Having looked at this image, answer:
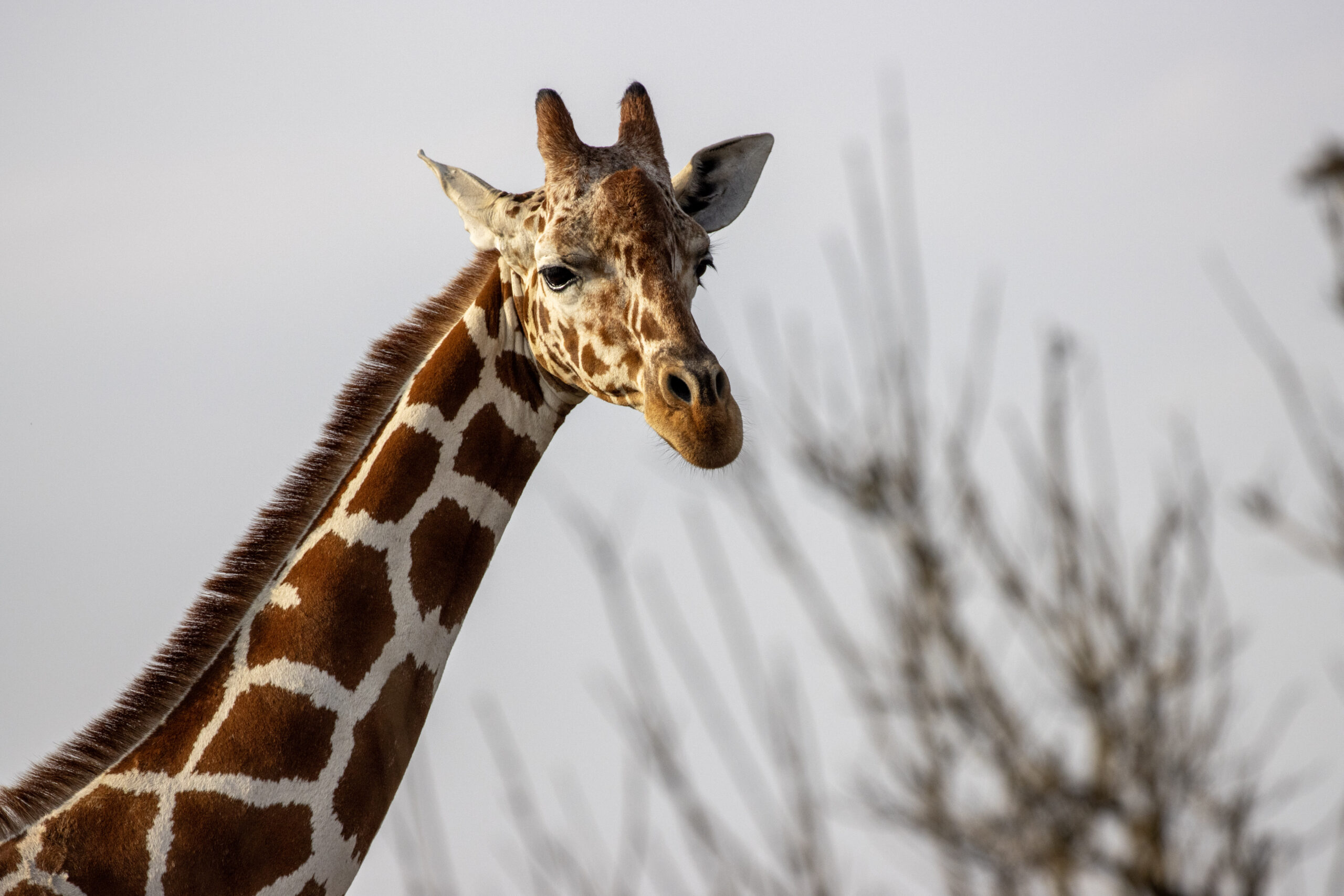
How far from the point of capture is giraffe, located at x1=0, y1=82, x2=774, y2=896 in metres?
4.39

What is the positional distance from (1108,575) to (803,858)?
48.0 inches

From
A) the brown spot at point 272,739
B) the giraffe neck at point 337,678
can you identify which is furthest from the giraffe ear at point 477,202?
the brown spot at point 272,739

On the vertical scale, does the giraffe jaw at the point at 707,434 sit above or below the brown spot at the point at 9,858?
above

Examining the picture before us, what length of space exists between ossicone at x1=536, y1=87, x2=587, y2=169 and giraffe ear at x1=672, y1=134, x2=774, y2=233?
2.14ft

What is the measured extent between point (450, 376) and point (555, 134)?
115 centimetres

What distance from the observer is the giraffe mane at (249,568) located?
4.53 m

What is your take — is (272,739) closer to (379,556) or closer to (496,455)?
(379,556)

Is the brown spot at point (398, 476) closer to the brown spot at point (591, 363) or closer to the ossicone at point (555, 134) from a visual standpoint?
the brown spot at point (591, 363)

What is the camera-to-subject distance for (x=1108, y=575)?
344 cm

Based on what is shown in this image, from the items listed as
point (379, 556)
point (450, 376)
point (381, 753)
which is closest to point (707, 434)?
point (450, 376)

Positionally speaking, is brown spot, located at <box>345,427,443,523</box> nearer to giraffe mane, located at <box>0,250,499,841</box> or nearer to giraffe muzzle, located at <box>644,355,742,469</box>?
giraffe mane, located at <box>0,250,499,841</box>

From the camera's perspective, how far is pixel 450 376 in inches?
207

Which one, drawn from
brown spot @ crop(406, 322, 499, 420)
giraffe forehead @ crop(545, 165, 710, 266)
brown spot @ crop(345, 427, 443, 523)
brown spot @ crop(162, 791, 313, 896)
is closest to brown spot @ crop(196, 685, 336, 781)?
brown spot @ crop(162, 791, 313, 896)

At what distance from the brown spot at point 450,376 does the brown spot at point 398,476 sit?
15 cm
